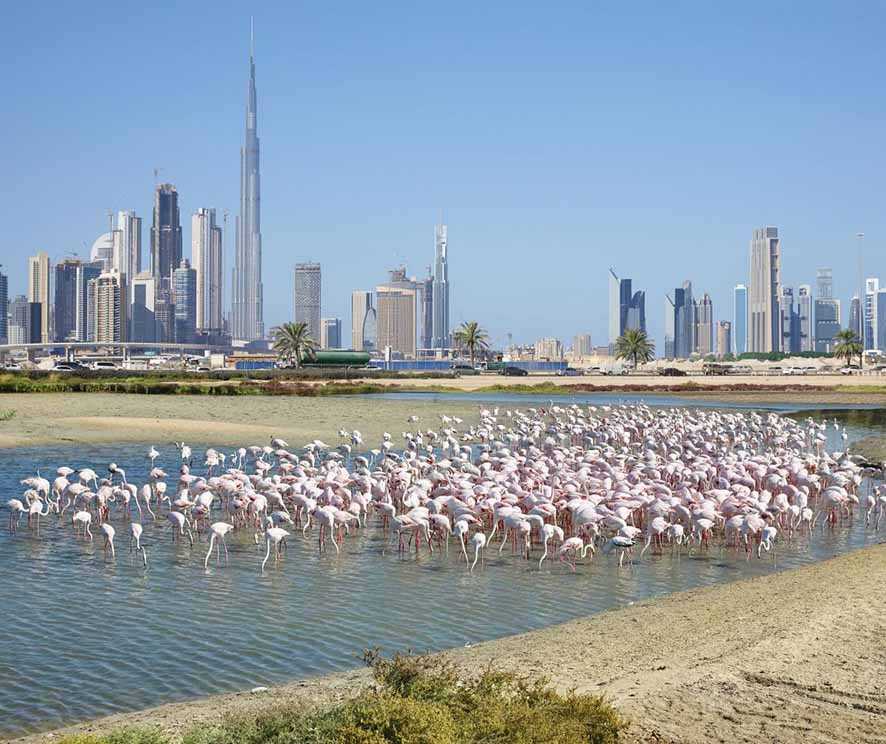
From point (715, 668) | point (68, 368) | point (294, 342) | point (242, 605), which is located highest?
point (294, 342)

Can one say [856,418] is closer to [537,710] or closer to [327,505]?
[327,505]

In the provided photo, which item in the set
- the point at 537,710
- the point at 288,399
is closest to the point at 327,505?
the point at 537,710

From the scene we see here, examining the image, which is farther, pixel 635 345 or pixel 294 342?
pixel 635 345

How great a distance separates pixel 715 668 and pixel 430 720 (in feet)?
13.5

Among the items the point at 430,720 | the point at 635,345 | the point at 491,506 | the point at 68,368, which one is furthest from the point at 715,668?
the point at 635,345

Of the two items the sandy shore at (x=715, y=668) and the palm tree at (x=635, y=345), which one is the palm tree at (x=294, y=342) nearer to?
the palm tree at (x=635, y=345)

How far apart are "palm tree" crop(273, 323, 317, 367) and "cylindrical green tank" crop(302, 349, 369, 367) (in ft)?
3.05

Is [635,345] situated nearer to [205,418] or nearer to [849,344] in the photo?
[849,344]

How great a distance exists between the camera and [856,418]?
178 ft

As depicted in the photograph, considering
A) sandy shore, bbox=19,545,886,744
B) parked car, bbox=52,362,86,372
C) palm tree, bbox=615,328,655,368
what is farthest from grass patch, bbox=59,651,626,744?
palm tree, bbox=615,328,655,368

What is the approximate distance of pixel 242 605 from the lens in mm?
13711

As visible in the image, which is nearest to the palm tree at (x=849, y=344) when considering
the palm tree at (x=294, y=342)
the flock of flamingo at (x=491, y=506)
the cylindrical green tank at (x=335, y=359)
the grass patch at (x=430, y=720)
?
the cylindrical green tank at (x=335, y=359)

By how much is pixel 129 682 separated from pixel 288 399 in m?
50.2

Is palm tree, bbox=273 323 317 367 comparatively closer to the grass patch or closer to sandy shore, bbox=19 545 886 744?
sandy shore, bbox=19 545 886 744
